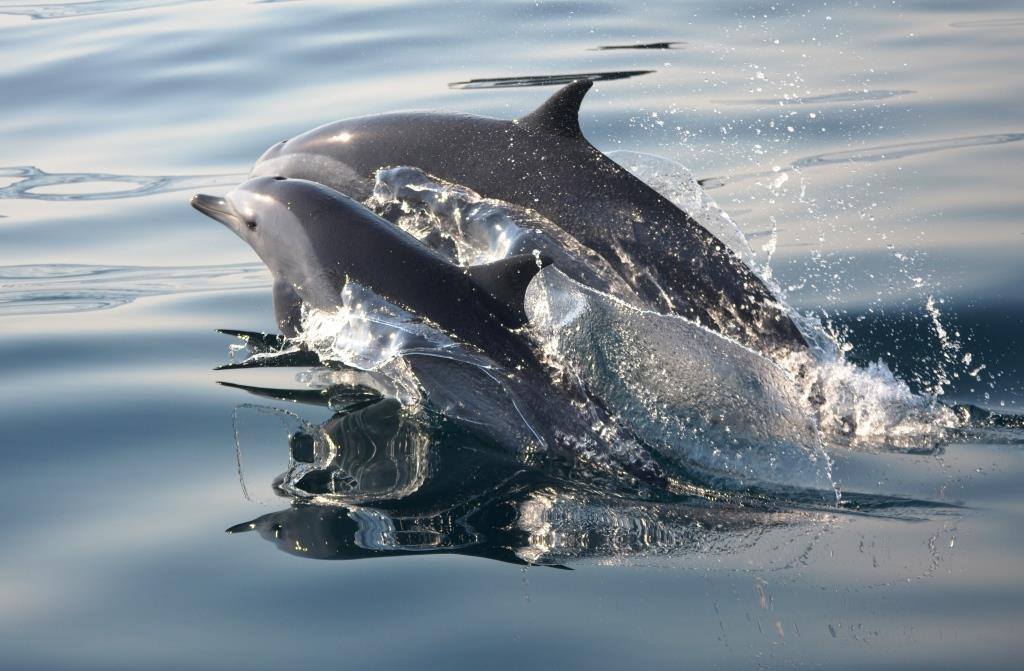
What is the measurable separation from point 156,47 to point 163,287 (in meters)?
7.65

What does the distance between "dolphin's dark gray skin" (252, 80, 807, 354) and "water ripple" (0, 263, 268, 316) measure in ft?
3.06

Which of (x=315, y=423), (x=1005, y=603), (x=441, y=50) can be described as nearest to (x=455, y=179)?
(x=315, y=423)

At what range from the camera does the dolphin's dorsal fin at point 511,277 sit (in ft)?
17.0

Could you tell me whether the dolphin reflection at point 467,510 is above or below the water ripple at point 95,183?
below

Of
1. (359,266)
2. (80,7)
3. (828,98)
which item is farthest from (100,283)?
(80,7)

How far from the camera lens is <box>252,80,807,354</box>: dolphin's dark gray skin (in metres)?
5.91

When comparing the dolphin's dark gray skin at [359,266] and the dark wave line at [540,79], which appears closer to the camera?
the dolphin's dark gray skin at [359,266]

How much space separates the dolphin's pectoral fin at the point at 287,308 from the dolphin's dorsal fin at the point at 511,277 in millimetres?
1202

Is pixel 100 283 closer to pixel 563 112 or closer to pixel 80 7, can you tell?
pixel 563 112

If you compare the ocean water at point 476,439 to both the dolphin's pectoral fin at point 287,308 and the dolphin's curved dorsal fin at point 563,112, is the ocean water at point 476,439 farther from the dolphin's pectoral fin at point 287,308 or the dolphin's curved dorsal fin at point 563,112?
the dolphin's curved dorsal fin at point 563,112

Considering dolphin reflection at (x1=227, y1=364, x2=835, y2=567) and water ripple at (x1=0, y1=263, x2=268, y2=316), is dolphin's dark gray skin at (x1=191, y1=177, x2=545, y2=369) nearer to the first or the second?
dolphin reflection at (x1=227, y1=364, x2=835, y2=567)

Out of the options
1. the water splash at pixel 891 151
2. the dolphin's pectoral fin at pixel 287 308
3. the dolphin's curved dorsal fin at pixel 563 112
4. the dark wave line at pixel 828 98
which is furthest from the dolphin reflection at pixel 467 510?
the dark wave line at pixel 828 98

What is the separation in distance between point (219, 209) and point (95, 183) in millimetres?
3063

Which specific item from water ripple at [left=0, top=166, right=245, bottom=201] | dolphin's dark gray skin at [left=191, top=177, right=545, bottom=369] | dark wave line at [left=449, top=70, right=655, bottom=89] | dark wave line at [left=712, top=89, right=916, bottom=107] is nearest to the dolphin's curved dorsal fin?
dolphin's dark gray skin at [left=191, top=177, right=545, bottom=369]
